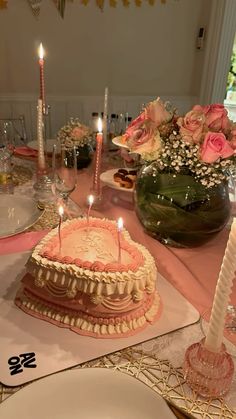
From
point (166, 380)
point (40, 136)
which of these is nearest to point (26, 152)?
point (40, 136)

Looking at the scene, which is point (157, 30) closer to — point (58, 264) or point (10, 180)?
point (10, 180)

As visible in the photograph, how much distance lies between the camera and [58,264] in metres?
0.72

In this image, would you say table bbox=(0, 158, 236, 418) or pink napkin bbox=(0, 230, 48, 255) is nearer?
table bbox=(0, 158, 236, 418)

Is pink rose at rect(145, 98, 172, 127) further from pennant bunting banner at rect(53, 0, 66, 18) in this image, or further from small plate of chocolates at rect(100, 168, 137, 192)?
pennant bunting banner at rect(53, 0, 66, 18)

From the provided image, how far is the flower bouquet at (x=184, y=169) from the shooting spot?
2.99 feet

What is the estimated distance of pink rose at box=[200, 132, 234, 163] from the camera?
2.85 ft

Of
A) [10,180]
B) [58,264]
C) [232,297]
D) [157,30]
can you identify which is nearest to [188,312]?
[232,297]

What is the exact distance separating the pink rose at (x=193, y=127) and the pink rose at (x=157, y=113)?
0.20ft

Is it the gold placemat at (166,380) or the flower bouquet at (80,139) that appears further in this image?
the flower bouquet at (80,139)

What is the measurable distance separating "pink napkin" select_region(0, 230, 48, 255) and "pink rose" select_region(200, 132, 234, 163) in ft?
1.69

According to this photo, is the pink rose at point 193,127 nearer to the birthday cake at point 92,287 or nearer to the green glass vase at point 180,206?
the green glass vase at point 180,206

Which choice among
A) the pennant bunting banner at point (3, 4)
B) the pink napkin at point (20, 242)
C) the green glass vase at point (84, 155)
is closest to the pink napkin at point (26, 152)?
the green glass vase at point (84, 155)

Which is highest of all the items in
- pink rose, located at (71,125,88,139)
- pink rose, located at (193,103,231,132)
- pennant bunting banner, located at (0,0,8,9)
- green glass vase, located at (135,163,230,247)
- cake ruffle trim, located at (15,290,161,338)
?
pennant bunting banner, located at (0,0,8,9)

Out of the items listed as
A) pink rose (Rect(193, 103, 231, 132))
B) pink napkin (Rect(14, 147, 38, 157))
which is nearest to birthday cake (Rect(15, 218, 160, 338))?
pink rose (Rect(193, 103, 231, 132))
